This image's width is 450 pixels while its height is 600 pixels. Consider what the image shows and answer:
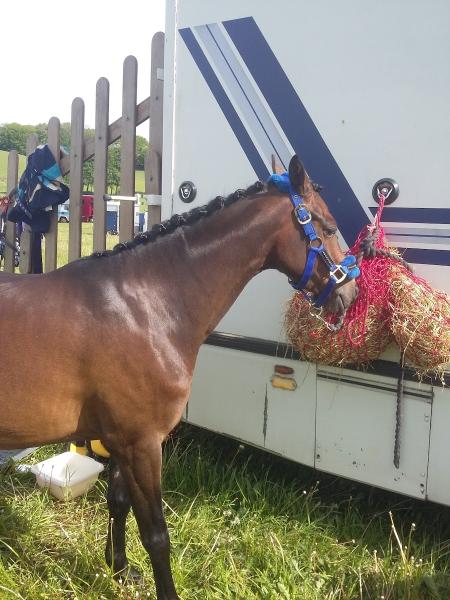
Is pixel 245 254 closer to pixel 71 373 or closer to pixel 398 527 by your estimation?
pixel 71 373

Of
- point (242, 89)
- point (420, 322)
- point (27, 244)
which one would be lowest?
point (420, 322)

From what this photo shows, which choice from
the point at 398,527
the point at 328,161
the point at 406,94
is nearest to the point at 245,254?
the point at 328,161

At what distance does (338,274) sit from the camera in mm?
2445

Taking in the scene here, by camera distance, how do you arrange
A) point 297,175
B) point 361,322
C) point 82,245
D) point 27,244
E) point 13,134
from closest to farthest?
point 297,175, point 361,322, point 27,244, point 82,245, point 13,134

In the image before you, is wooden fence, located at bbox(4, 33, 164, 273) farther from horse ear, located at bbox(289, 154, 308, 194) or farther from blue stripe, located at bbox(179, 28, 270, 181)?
horse ear, located at bbox(289, 154, 308, 194)

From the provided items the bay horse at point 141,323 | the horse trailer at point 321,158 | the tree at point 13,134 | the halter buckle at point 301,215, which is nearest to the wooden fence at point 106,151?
the horse trailer at point 321,158

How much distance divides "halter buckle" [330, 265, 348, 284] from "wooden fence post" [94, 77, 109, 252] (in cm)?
249

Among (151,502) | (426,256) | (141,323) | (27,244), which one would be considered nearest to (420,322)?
(426,256)

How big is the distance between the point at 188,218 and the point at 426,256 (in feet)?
3.67

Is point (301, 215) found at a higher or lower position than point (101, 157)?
lower

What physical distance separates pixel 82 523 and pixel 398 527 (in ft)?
5.84

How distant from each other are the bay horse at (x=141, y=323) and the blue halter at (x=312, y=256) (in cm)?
3

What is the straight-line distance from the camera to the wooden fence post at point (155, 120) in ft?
13.2

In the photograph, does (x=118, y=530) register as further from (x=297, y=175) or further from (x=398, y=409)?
(x=297, y=175)
